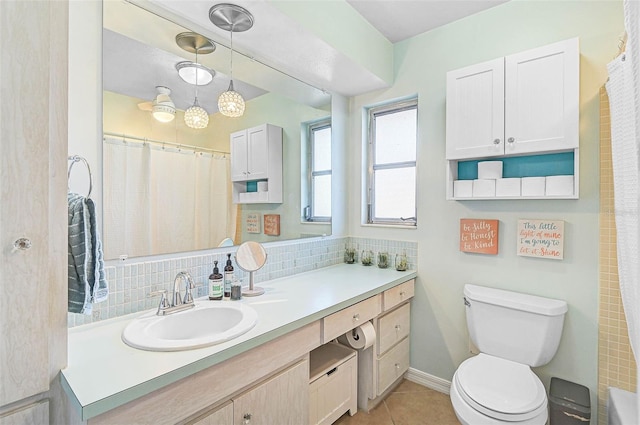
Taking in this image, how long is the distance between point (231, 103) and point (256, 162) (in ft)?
1.24

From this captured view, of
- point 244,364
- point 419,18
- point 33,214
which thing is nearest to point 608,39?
point 419,18

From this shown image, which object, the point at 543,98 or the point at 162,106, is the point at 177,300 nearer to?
the point at 162,106

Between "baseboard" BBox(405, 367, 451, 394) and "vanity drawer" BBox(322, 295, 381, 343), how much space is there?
79 cm

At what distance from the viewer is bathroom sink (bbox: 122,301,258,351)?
1.06m

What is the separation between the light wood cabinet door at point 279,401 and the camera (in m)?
1.17

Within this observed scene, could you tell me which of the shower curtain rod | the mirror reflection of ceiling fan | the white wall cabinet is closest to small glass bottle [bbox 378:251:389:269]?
the white wall cabinet

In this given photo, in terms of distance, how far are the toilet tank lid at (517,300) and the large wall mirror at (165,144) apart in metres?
1.37

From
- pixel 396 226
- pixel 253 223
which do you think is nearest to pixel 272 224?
pixel 253 223

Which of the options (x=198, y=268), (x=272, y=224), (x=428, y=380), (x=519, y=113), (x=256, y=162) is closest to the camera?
(x=198, y=268)

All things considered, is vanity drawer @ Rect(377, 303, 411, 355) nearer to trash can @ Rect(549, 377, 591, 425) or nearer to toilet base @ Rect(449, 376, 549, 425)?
toilet base @ Rect(449, 376, 549, 425)

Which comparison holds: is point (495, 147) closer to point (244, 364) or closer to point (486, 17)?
point (486, 17)

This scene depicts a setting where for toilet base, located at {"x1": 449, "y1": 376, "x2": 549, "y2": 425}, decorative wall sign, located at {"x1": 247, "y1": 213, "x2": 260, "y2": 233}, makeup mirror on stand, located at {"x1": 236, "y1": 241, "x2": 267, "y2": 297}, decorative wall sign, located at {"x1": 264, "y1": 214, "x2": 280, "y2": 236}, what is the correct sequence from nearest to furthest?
toilet base, located at {"x1": 449, "y1": 376, "x2": 549, "y2": 425} → makeup mirror on stand, located at {"x1": 236, "y1": 241, "x2": 267, "y2": 297} → decorative wall sign, located at {"x1": 247, "y1": 213, "x2": 260, "y2": 233} → decorative wall sign, located at {"x1": 264, "y1": 214, "x2": 280, "y2": 236}

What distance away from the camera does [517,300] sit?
5.69 feet

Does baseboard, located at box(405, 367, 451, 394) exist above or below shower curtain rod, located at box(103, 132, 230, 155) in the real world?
below
